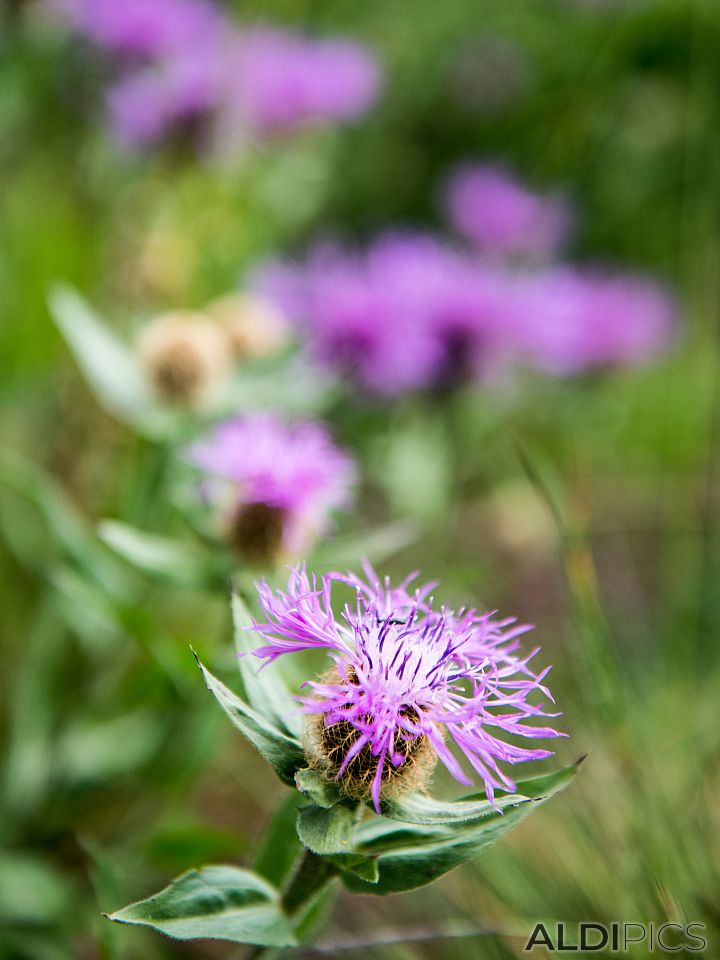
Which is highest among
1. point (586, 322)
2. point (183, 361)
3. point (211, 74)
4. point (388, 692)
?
point (211, 74)

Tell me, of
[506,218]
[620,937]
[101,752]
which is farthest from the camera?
[506,218]

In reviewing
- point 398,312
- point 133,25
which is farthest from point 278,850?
point 133,25

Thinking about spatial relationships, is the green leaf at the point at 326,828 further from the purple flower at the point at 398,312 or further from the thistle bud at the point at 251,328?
the purple flower at the point at 398,312

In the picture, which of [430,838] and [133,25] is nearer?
[430,838]

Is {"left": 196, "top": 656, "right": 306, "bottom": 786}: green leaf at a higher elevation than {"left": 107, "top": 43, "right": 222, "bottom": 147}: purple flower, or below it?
below

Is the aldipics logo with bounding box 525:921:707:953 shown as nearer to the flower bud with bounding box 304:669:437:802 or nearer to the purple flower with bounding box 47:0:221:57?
the flower bud with bounding box 304:669:437:802

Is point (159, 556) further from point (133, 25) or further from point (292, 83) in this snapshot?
point (133, 25)

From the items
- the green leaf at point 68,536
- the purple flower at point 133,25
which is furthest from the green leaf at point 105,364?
the purple flower at point 133,25

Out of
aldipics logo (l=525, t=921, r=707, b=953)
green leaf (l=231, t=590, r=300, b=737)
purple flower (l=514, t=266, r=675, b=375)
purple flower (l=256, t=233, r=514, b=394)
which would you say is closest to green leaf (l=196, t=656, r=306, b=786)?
green leaf (l=231, t=590, r=300, b=737)
